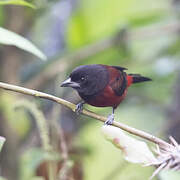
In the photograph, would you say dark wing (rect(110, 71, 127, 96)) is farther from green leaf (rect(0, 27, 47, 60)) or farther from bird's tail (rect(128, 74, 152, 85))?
green leaf (rect(0, 27, 47, 60))

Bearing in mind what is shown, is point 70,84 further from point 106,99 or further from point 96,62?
point 96,62

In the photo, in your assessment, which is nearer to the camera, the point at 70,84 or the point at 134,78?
the point at 70,84

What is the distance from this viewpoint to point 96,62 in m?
3.01

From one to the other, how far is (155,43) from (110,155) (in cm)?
93

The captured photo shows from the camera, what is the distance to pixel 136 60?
302 centimetres

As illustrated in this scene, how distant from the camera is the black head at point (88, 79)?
195 centimetres

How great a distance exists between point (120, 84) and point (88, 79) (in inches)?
10.0

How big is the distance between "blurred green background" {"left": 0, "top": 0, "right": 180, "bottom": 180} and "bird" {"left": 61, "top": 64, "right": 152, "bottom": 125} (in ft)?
0.98

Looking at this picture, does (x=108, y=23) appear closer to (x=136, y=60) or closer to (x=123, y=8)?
(x=123, y=8)

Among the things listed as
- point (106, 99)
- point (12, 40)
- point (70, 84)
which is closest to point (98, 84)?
point (106, 99)

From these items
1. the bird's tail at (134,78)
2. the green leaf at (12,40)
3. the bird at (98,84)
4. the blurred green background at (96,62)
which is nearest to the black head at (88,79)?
the bird at (98,84)

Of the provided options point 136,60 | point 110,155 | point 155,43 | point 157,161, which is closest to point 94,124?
point 110,155

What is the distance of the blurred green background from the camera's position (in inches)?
93.0

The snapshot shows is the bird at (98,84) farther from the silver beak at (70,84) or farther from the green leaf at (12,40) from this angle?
the green leaf at (12,40)
